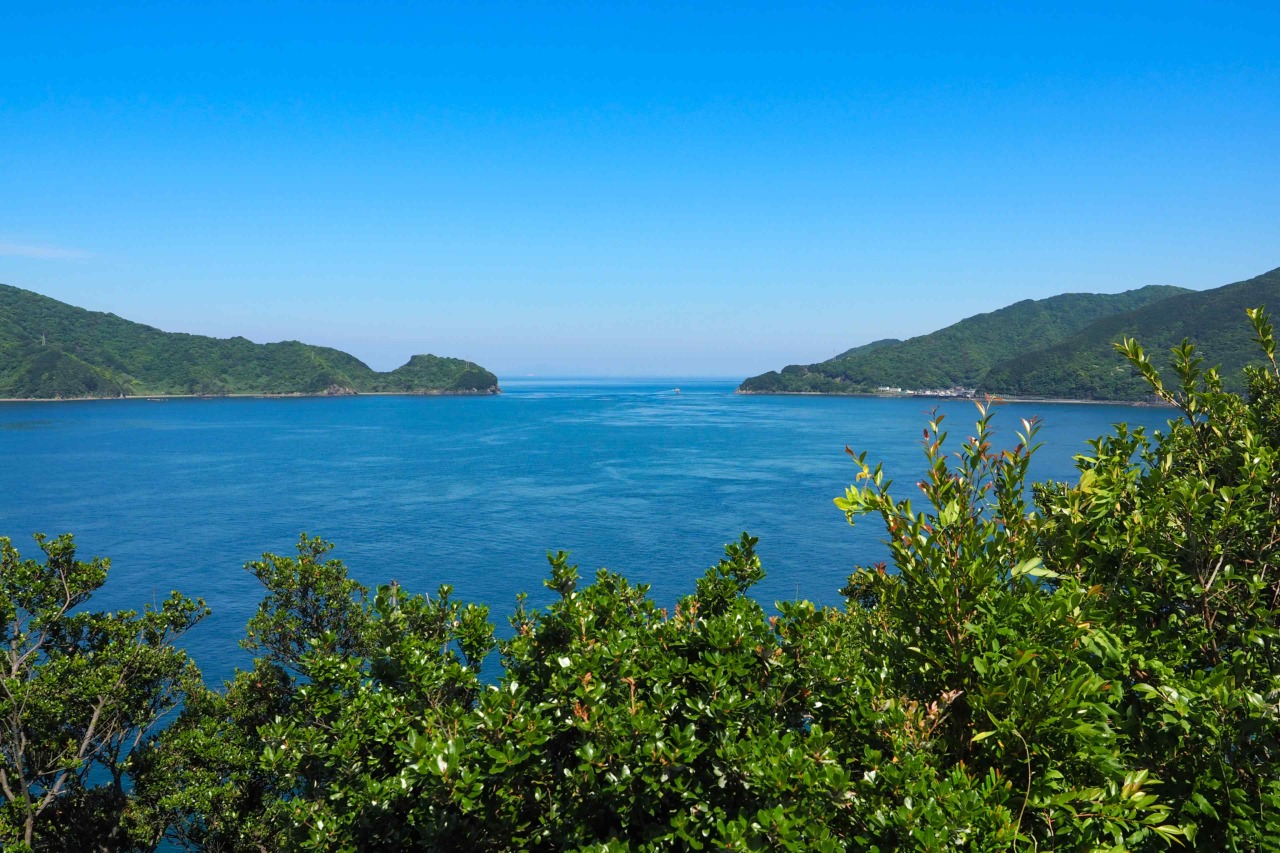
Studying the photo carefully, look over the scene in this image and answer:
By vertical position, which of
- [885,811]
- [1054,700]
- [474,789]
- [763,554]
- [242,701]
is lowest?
[763,554]

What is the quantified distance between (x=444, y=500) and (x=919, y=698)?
250 ft

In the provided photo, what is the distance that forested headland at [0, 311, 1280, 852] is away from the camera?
482 centimetres

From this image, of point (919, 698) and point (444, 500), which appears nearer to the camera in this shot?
point (919, 698)

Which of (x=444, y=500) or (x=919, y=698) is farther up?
(x=919, y=698)

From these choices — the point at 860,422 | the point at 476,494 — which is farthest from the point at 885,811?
the point at 860,422

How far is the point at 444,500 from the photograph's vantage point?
78.4m

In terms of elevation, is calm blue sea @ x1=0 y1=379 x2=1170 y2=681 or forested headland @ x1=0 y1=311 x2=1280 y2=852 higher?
forested headland @ x1=0 y1=311 x2=1280 y2=852

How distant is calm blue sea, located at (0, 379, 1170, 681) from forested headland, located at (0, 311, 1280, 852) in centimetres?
3508

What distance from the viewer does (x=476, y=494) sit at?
8212 centimetres

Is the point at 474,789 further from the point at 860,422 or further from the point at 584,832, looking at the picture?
the point at 860,422

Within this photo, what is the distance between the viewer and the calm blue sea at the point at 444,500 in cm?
5212

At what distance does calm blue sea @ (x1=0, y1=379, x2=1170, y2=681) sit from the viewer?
171 ft

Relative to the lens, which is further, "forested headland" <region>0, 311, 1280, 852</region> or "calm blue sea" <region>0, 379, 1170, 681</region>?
"calm blue sea" <region>0, 379, 1170, 681</region>

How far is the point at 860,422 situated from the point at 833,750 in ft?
547
